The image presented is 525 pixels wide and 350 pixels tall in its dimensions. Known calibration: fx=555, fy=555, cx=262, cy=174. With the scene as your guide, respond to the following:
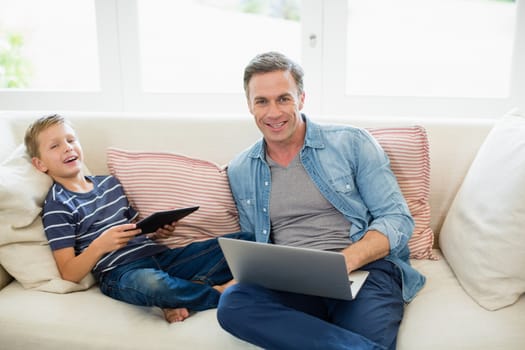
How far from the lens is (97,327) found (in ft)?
5.04

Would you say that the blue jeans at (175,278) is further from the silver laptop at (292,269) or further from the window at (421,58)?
the window at (421,58)

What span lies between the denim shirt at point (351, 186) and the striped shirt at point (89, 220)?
356 mm

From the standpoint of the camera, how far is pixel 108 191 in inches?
74.2

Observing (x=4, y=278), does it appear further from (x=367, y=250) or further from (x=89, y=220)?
(x=367, y=250)

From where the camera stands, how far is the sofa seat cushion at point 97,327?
1492mm

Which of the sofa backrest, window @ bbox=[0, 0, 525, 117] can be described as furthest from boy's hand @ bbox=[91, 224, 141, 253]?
window @ bbox=[0, 0, 525, 117]

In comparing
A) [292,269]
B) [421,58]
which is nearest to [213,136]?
[292,269]

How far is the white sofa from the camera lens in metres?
1.45

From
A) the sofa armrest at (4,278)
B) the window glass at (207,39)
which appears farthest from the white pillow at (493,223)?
the sofa armrest at (4,278)

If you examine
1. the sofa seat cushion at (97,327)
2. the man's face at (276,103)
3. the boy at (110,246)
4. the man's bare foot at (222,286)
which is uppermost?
the man's face at (276,103)

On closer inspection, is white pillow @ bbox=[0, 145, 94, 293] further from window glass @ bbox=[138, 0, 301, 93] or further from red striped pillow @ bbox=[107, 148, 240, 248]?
window glass @ bbox=[138, 0, 301, 93]

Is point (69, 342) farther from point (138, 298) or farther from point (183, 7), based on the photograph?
point (183, 7)

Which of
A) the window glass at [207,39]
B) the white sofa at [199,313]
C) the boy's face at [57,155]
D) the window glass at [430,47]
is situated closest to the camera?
the white sofa at [199,313]

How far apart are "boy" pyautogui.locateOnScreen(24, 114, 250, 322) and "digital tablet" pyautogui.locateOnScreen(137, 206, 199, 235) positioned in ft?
0.12
